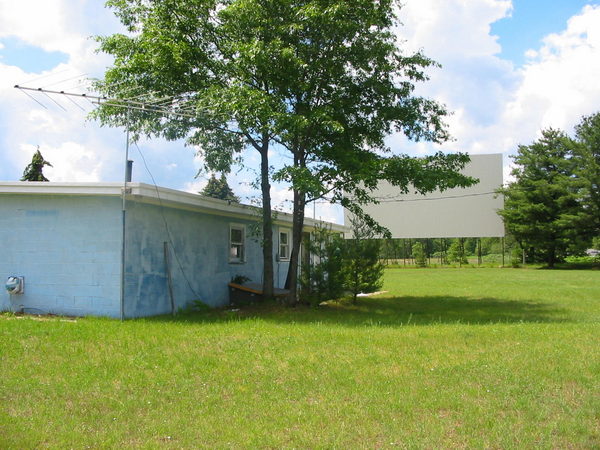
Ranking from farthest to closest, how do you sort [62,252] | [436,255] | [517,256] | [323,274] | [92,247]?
[436,255]
[517,256]
[323,274]
[62,252]
[92,247]

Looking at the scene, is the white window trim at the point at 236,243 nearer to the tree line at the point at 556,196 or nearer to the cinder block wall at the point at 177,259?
the cinder block wall at the point at 177,259

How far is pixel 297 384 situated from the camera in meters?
6.61

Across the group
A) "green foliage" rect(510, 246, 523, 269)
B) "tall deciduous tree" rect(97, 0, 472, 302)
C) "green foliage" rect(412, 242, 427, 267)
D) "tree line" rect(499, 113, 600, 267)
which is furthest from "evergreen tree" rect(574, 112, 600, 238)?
"tall deciduous tree" rect(97, 0, 472, 302)

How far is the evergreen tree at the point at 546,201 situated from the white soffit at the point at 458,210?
146 cm

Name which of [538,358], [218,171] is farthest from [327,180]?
[538,358]

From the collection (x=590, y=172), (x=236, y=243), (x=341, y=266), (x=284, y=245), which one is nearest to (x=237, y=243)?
(x=236, y=243)

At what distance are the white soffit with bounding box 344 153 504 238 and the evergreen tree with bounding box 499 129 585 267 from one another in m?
1.46

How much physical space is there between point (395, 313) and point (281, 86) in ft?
19.9

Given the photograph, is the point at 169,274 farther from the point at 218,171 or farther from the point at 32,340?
the point at 32,340

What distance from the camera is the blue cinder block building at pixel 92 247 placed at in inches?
467

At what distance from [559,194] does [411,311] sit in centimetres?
3409

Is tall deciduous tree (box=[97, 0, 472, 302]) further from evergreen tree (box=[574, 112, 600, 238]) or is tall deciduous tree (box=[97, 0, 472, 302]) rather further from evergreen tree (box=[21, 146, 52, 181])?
evergreen tree (box=[574, 112, 600, 238])

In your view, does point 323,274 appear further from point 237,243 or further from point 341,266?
point 237,243

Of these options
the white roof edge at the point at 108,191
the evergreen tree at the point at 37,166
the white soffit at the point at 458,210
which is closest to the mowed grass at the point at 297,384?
the white roof edge at the point at 108,191
